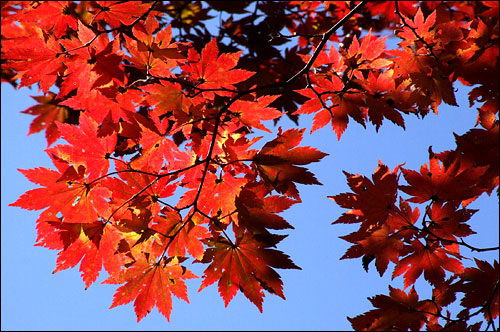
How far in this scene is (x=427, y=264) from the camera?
6.63ft

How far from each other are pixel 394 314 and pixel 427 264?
14.2 inches

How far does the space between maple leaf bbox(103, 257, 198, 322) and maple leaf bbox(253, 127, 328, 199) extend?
→ 595mm

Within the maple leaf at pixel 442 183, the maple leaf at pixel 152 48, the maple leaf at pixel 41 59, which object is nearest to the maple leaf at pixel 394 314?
the maple leaf at pixel 442 183

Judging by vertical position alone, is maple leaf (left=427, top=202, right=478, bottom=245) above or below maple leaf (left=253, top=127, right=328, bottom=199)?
below

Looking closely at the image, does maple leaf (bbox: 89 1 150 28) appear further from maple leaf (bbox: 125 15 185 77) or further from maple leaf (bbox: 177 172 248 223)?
maple leaf (bbox: 177 172 248 223)

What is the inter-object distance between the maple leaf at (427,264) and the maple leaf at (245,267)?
0.64 metres

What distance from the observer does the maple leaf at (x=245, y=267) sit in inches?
70.9

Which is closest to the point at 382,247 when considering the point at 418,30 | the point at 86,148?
the point at 418,30

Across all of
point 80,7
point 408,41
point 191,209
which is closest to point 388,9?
point 408,41

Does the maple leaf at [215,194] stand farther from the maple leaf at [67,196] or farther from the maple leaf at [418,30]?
the maple leaf at [418,30]

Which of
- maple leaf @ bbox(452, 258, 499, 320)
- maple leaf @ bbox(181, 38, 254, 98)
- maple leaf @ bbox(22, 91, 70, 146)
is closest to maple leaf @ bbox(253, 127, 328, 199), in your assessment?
maple leaf @ bbox(181, 38, 254, 98)

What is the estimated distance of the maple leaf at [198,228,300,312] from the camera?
180 cm

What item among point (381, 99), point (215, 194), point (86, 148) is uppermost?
point (381, 99)

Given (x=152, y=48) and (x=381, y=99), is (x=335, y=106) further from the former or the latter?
(x=152, y=48)
